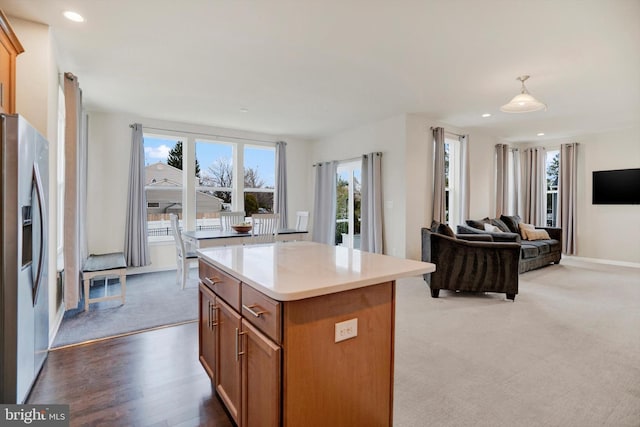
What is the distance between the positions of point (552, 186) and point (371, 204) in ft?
15.6

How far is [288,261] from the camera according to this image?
5.76 feet

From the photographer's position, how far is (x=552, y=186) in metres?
7.41

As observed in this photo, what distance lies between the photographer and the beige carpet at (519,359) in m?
1.83

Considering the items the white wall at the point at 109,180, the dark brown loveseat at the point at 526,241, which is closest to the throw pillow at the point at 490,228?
the dark brown loveseat at the point at 526,241

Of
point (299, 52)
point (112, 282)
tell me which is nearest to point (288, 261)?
point (299, 52)

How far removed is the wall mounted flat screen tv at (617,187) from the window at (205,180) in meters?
6.84

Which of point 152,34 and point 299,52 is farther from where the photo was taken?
point 299,52

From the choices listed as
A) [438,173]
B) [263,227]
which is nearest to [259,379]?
[263,227]

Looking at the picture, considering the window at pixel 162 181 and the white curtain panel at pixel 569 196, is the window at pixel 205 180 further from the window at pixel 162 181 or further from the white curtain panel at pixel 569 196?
the white curtain panel at pixel 569 196

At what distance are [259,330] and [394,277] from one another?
630mm

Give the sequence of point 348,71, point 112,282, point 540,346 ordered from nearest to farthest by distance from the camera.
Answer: point 540,346 < point 348,71 < point 112,282

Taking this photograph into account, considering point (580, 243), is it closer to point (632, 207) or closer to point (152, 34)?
point (632, 207)

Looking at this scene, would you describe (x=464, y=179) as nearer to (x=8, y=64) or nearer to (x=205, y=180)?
(x=205, y=180)

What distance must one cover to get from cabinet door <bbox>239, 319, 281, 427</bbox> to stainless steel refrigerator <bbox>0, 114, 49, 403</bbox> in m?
1.36
